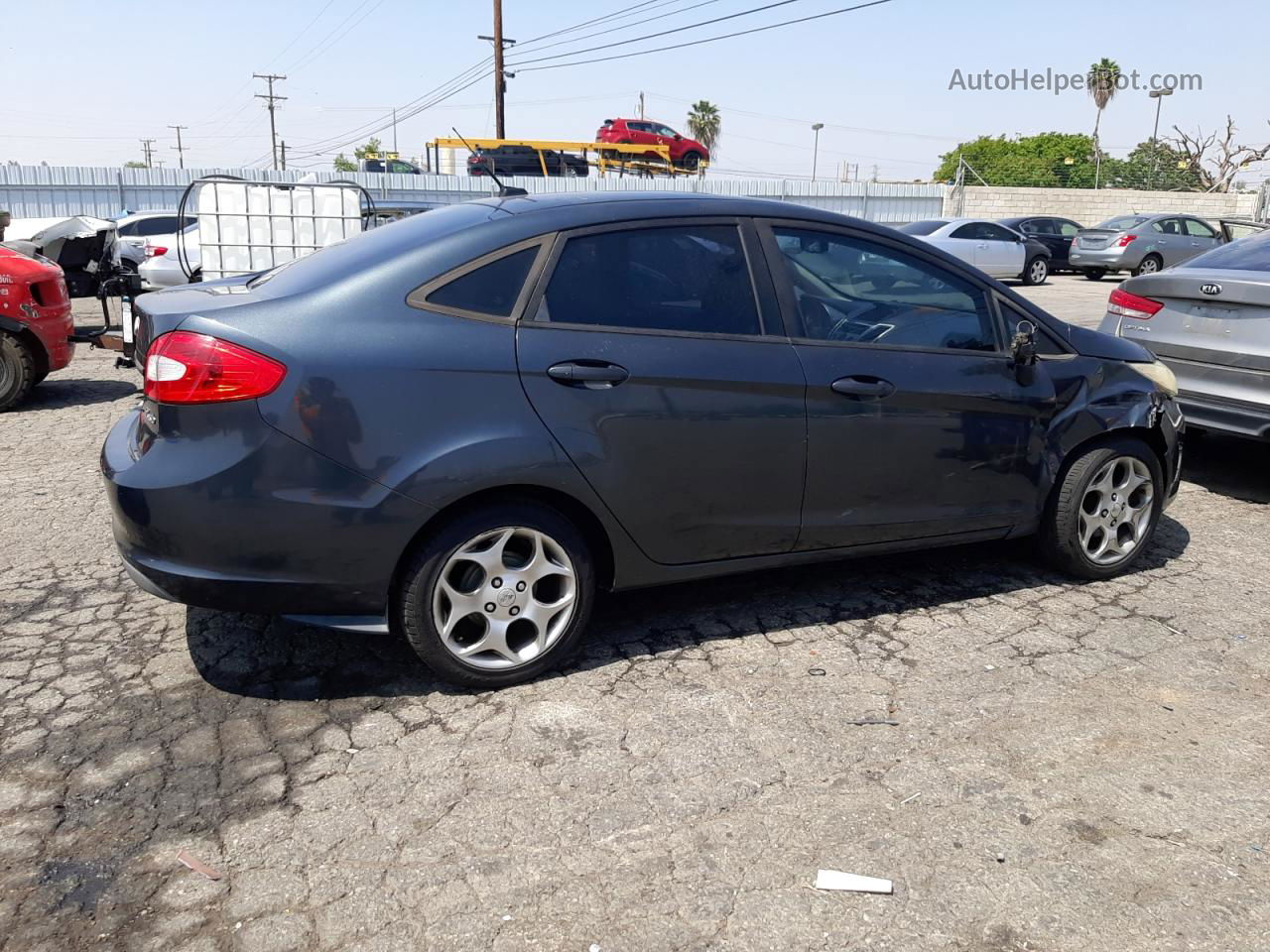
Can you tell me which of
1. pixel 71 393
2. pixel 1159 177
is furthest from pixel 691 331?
pixel 1159 177

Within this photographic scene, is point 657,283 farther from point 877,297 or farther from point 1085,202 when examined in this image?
point 1085,202

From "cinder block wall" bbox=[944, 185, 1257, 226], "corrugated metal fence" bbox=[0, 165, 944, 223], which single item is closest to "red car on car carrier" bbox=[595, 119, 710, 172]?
"corrugated metal fence" bbox=[0, 165, 944, 223]

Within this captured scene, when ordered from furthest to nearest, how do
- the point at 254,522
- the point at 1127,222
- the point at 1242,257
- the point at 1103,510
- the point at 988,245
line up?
1. the point at 1127,222
2. the point at 988,245
3. the point at 1242,257
4. the point at 1103,510
5. the point at 254,522

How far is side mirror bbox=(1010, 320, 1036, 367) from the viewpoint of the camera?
4414mm

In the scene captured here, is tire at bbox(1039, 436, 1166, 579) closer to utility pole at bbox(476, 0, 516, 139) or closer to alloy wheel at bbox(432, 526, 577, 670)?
alloy wheel at bbox(432, 526, 577, 670)

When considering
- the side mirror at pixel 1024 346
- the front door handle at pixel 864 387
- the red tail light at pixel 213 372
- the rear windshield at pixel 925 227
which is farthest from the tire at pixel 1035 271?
the red tail light at pixel 213 372

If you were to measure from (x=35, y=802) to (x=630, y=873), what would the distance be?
5.55 ft

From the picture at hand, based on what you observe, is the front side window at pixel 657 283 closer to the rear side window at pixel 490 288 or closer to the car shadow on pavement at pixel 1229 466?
the rear side window at pixel 490 288

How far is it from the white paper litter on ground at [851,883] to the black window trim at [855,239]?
195 cm

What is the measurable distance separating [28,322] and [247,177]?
21.2m

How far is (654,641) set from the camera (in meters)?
4.15

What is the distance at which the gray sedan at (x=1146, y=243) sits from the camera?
73.9 ft

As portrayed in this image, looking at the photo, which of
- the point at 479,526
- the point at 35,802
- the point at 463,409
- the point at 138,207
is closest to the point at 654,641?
the point at 479,526

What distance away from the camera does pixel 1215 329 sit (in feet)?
20.1
